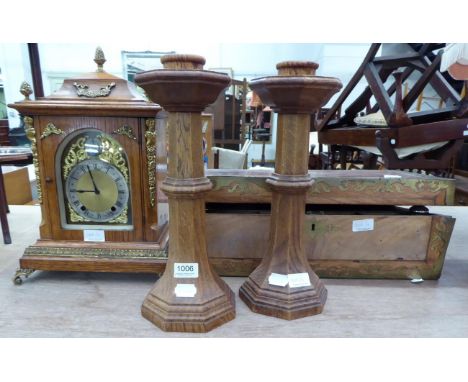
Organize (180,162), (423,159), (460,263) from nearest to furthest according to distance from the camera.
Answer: (180,162) < (460,263) < (423,159)

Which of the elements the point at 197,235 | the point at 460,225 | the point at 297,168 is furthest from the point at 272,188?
the point at 460,225

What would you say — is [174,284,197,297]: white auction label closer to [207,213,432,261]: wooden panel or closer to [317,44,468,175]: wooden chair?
[207,213,432,261]: wooden panel

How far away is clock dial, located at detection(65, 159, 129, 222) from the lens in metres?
0.80

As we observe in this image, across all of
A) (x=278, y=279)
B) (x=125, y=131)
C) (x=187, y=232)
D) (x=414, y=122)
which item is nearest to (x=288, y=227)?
(x=278, y=279)

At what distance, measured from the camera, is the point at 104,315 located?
0.72 metres

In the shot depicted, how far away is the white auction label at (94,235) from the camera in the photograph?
2.71ft

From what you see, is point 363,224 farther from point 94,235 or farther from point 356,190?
point 94,235

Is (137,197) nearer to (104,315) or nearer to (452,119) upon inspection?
(104,315)

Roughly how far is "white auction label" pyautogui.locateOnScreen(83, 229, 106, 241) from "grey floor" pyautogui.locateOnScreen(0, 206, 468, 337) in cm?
12

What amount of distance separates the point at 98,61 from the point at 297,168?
1.82 ft

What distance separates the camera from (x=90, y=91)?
76 centimetres

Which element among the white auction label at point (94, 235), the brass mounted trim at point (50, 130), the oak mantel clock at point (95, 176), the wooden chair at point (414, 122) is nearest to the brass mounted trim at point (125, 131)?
the oak mantel clock at point (95, 176)

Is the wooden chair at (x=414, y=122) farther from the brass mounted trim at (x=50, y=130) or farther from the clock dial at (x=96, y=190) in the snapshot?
the brass mounted trim at (x=50, y=130)

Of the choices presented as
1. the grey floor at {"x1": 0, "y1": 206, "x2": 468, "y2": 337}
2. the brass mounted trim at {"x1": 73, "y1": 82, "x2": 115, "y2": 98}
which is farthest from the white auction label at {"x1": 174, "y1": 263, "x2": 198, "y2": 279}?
the brass mounted trim at {"x1": 73, "y1": 82, "x2": 115, "y2": 98}
